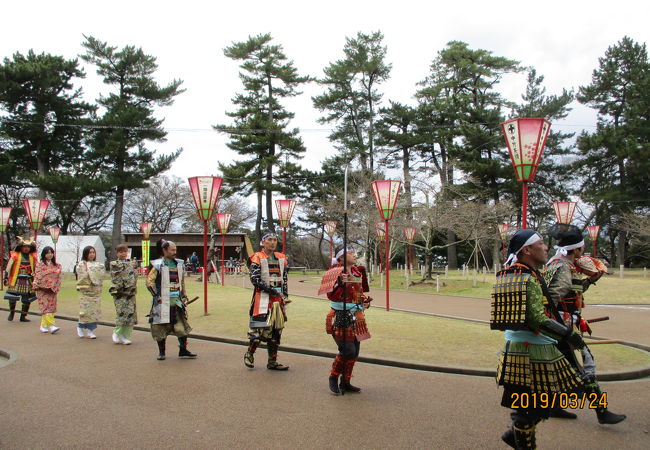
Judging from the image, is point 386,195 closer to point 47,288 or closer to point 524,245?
point 47,288

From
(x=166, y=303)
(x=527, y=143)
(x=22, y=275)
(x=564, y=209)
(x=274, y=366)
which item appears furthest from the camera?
(x=564, y=209)

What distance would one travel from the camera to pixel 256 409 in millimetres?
4676

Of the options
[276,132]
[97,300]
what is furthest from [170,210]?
[97,300]

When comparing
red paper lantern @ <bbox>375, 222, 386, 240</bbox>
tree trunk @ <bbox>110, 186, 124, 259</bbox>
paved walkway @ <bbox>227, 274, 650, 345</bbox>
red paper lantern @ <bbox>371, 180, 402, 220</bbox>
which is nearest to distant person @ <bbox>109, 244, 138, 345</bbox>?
red paper lantern @ <bbox>371, 180, 402, 220</bbox>

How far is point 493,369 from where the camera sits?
5973 millimetres

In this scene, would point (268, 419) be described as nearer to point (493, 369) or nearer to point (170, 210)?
point (493, 369)

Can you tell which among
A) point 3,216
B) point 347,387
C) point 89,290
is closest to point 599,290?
point 347,387

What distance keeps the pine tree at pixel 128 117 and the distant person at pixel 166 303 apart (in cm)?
2602

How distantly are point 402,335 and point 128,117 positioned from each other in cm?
2730

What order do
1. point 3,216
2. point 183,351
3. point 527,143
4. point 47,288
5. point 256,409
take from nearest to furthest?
point 256,409, point 183,351, point 527,143, point 47,288, point 3,216

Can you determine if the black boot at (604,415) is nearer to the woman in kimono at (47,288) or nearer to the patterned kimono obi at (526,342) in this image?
the patterned kimono obi at (526,342)

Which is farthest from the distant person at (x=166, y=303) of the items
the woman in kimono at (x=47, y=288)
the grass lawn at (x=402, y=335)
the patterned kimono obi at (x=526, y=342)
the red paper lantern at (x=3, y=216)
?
the red paper lantern at (x=3, y=216)

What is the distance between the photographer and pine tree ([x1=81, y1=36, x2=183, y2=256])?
3075 cm

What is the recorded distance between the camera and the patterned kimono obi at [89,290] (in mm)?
8711
